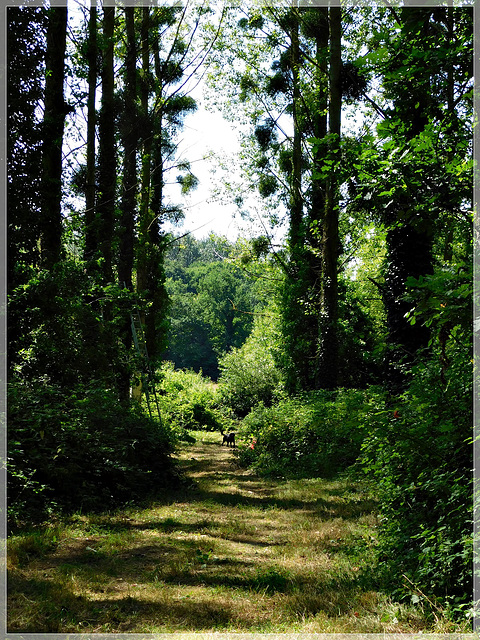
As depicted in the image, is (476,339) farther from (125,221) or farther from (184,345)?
(184,345)

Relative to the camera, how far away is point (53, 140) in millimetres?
9461

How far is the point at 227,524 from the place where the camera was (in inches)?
277

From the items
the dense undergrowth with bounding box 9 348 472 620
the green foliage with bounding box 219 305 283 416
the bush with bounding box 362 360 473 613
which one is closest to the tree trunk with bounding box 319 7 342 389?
the dense undergrowth with bounding box 9 348 472 620

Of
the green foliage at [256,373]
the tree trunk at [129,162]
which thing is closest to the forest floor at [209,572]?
the tree trunk at [129,162]

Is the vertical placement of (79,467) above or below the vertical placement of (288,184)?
below

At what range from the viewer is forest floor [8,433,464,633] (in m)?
3.83

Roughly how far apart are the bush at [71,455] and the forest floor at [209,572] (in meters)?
0.54

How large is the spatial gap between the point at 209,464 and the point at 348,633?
976 centimetres

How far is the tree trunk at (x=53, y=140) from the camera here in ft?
31.0

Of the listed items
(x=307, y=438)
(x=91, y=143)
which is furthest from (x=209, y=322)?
(x=307, y=438)

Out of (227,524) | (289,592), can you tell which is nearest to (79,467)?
(227,524)

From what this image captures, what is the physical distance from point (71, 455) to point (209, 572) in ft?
10.6

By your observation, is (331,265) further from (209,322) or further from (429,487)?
(209,322)

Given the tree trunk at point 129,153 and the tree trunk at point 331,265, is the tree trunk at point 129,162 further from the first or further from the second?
the tree trunk at point 331,265
